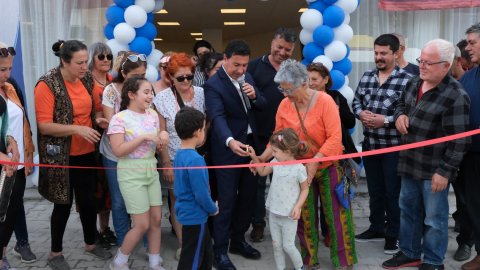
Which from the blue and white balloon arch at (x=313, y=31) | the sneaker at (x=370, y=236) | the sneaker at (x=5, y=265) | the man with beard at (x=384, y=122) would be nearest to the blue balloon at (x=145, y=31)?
the blue and white balloon arch at (x=313, y=31)

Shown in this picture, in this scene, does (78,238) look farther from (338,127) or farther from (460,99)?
(460,99)

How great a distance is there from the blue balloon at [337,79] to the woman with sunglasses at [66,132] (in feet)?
8.76

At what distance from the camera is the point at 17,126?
11.4ft

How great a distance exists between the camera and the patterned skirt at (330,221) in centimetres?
370

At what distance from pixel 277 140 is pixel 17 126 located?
1.94 m

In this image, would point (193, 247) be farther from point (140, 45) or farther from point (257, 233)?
point (140, 45)

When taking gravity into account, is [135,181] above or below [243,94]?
below

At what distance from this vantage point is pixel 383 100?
418 centimetres

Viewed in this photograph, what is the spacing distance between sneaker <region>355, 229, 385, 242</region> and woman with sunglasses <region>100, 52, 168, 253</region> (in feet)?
7.40

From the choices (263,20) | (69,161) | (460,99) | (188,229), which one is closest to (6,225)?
(69,161)

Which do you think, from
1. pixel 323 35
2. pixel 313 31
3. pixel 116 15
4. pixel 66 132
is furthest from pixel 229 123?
pixel 116 15

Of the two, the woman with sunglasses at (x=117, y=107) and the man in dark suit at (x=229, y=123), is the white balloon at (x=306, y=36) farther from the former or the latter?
the woman with sunglasses at (x=117, y=107)

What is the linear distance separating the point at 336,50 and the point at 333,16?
1.25ft

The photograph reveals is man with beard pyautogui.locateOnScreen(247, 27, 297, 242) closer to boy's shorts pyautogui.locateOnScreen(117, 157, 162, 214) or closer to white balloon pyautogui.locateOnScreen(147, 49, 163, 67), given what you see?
boy's shorts pyautogui.locateOnScreen(117, 157, 162, 214)
